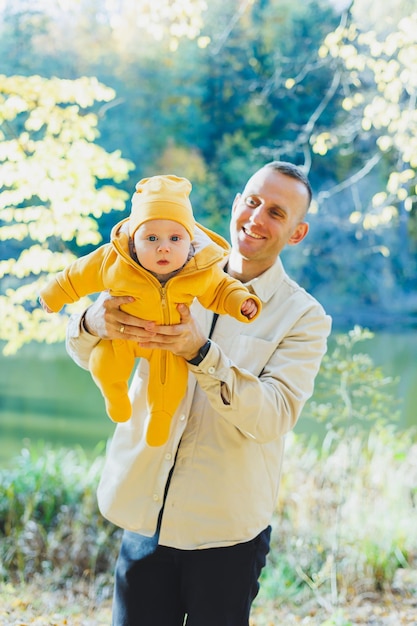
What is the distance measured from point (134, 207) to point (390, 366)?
9.07 metres

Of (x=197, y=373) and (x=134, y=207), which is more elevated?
(x=134, y=207)

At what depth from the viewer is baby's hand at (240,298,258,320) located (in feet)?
4.47

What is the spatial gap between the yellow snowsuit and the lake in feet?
14.4

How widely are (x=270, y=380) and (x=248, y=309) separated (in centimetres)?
15

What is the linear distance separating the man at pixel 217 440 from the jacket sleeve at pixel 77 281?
0.14 feet

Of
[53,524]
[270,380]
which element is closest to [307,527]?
[53,524]

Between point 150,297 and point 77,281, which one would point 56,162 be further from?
point 150,297

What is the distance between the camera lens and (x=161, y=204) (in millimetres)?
1351

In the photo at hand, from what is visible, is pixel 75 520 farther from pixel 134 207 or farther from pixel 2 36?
pixel 2 36

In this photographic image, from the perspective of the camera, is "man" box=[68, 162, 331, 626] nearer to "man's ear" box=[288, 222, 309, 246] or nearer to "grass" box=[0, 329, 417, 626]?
"man's ear" box=[288, 222, 309, 246]

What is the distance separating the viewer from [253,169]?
41.4 ft

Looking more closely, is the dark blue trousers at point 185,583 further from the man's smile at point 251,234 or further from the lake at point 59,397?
the lake at point 59,397

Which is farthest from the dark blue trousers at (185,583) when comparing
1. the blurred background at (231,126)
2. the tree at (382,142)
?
the blurred background at (231,126)

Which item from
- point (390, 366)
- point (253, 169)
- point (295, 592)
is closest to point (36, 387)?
point (390, 366)
